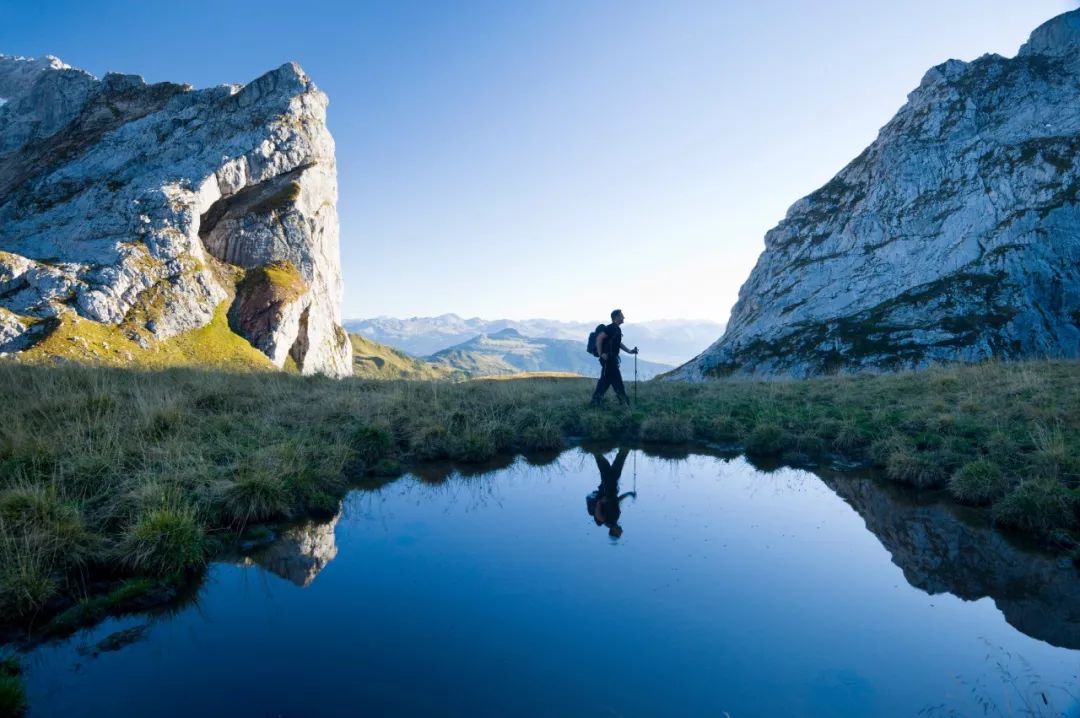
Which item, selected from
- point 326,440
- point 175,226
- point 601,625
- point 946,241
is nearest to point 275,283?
point 175,226

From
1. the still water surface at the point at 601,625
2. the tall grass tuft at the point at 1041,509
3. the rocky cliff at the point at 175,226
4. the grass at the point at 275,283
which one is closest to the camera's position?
the still water surface at the point at 601,625

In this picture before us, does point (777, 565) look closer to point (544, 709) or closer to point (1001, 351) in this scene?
point (544, 709)

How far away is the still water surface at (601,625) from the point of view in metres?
5.14

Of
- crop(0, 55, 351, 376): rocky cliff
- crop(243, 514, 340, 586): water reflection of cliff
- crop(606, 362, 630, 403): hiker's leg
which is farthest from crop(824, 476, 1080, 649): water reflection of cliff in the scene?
crop(0, 55, 351, 376): rocky cliff

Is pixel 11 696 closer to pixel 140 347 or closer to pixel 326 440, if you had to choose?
pixel 326 440

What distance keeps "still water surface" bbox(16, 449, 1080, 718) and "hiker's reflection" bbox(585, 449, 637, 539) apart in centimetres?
17

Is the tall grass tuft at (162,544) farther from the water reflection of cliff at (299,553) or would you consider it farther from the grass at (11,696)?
the grass at (11,696)

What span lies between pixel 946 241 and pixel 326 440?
7181 centimetres

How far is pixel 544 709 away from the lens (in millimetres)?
5004

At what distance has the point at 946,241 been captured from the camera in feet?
197

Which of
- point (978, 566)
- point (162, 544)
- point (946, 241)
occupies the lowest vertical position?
point (978, 566)

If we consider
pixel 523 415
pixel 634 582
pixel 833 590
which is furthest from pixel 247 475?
pixel 833 590

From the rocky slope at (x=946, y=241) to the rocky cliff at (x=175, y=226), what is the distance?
60773 millimetres

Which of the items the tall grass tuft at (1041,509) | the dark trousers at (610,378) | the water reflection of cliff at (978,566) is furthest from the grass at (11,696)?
the dark trousers at (610,378)
